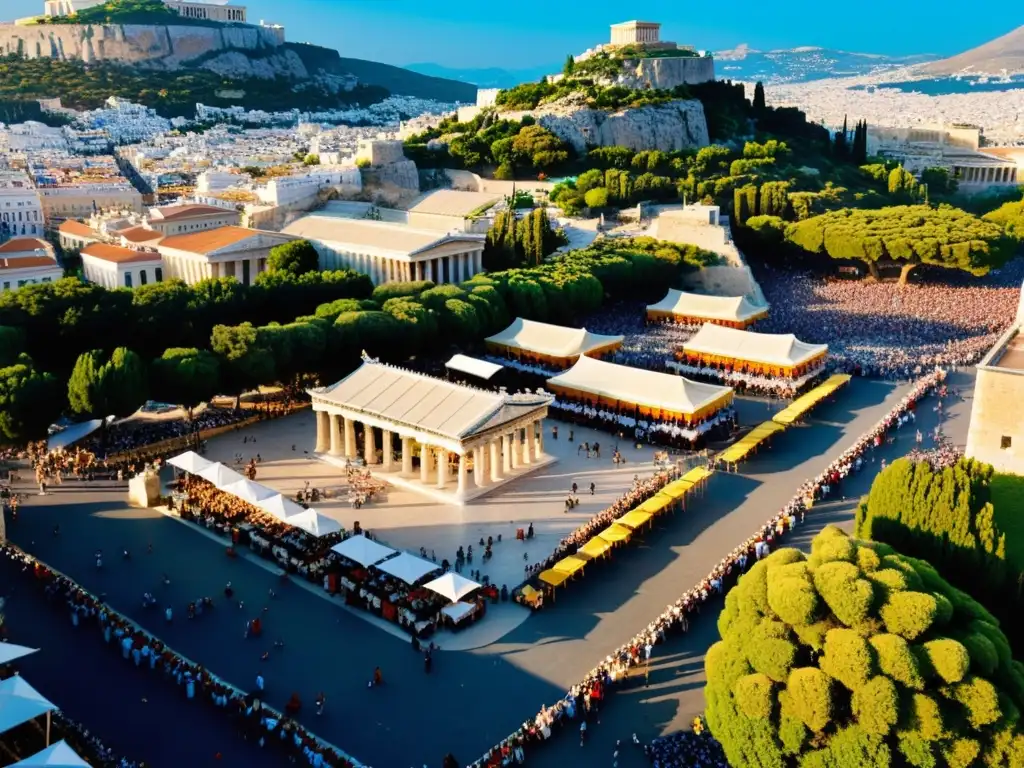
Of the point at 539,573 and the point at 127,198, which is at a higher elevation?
the point at 127,198

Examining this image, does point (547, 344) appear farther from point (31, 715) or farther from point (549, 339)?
point (31, 715)

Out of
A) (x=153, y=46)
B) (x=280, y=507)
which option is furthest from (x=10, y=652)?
(x=153, y=46)

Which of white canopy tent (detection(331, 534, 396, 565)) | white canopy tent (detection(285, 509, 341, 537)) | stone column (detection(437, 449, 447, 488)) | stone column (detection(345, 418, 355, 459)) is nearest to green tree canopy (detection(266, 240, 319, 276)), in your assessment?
stone column (detection(345, 418, 355, 459))

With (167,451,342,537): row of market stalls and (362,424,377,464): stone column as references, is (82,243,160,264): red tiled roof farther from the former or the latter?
(362,424,377,464): stone column

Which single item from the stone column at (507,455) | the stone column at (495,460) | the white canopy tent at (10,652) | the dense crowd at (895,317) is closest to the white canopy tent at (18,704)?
the white canopy tent at (10,652)

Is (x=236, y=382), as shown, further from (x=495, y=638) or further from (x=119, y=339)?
(x=495, y=638)

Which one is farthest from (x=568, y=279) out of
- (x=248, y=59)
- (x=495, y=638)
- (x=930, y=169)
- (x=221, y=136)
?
(x=248, y=59)

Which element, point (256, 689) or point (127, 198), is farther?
point (127, 198)
